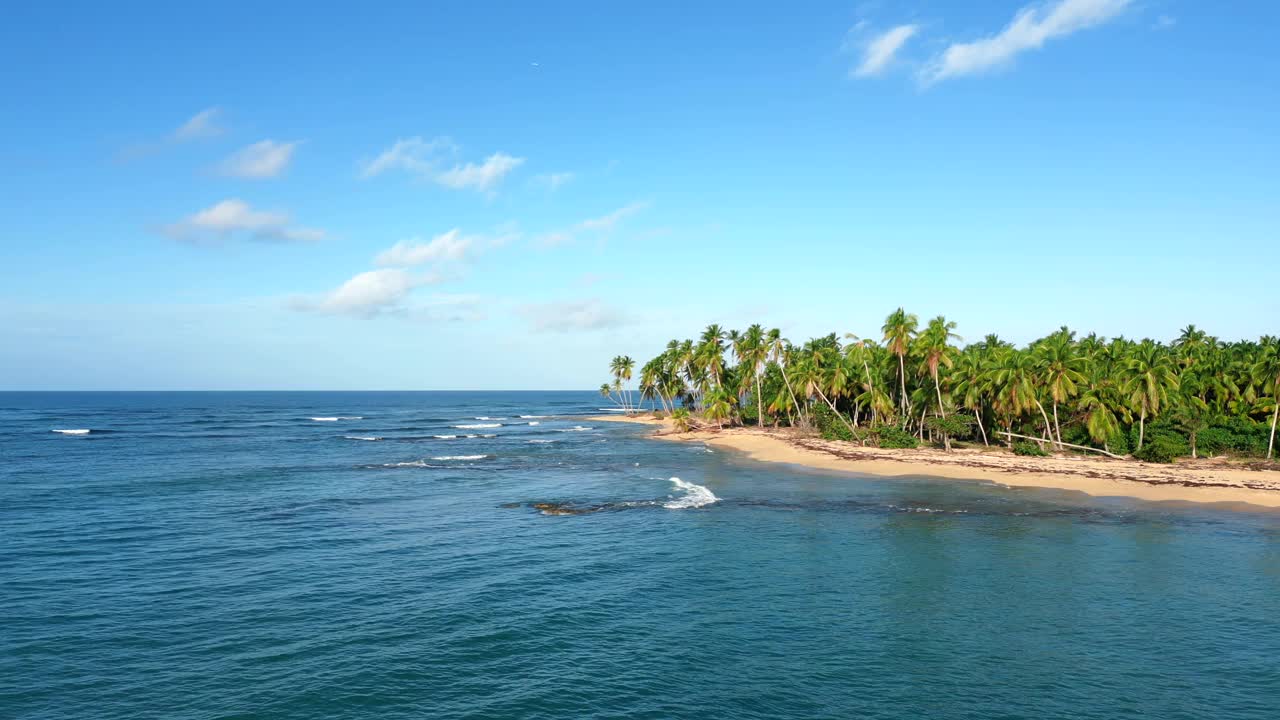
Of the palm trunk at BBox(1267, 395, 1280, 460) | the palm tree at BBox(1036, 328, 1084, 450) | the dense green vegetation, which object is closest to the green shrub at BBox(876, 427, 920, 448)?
the dense green vegetation

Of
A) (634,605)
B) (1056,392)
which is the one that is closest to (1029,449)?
(1056,392)

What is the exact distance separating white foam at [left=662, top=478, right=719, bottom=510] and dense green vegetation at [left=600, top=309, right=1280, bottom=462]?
33.4m

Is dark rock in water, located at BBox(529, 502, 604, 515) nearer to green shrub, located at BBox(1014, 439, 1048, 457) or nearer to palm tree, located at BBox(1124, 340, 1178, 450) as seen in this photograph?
green shrub, located at BBox(1014, 439, 1048, 457)

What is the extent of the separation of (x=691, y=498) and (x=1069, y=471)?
3502 cm

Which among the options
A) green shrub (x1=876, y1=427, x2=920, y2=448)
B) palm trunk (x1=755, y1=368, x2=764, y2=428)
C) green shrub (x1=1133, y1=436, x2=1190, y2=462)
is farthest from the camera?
palm trunk (x1=755, y1=368, x2=764, y2=428)

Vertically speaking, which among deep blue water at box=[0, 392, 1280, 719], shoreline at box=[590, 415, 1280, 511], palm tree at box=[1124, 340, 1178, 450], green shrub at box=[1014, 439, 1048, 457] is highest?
palm tree at box=[1124, 340, 1178, 450]

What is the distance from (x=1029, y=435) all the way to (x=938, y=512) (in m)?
40.5

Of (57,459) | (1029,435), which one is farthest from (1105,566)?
(57,459)

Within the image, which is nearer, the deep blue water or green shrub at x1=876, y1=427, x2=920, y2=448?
the deep blue water

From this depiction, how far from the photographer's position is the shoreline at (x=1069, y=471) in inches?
2013

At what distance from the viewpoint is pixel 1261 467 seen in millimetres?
59562

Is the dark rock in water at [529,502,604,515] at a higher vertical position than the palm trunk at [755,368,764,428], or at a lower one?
lower

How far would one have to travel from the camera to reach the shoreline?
51.1 m

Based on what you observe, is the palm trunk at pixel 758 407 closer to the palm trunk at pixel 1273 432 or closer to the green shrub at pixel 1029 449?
the green shrub at pixel 1029 449
